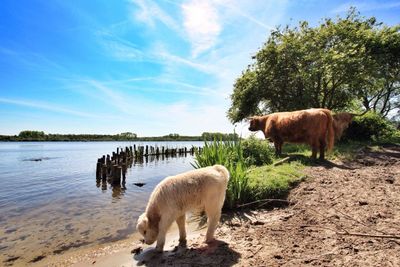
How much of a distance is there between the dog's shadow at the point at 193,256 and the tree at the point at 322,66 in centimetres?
1496

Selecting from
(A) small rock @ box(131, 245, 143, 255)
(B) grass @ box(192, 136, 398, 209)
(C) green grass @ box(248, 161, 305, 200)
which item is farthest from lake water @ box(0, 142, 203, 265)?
(C) green grass @ box(248, 161, 305, 200)

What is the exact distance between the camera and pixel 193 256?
13.0 feet

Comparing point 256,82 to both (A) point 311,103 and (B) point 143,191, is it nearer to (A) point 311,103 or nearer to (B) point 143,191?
(A) point 311,103

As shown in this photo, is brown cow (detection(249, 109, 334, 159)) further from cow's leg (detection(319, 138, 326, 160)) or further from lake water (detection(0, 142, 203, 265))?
lake water (detection(0, 142, 203, 265))

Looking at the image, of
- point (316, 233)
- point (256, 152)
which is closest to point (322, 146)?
point (256, 152)

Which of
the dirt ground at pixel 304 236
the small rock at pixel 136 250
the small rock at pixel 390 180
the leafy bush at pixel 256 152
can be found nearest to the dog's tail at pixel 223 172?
the dirt ground at pixel 304 236

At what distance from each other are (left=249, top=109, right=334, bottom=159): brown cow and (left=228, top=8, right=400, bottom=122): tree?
284 inches

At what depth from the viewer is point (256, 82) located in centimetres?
2006

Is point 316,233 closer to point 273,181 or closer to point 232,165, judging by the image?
point 273,181

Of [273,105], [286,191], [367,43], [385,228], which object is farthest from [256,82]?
[385,228]

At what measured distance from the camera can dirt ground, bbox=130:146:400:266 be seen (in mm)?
3209

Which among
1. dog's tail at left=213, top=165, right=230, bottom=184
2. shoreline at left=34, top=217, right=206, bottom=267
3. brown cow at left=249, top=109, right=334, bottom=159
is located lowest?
shoreline at left=34, top=217, right=206, bottom=267

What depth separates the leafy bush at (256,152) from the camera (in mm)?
9953

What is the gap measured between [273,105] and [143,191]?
44.7ft
